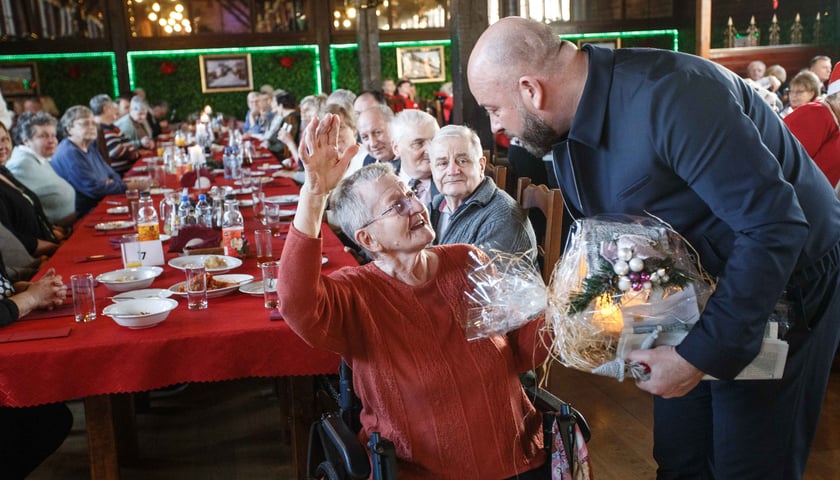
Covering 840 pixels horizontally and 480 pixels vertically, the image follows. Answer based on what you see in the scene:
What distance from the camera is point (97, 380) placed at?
2123 mm

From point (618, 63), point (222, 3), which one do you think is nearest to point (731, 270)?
point (618, 63)

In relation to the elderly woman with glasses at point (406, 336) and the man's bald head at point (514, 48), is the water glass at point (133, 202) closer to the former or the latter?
the elderly woman with glasses at point (406, 336)

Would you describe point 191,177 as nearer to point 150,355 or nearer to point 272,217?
point 272,217

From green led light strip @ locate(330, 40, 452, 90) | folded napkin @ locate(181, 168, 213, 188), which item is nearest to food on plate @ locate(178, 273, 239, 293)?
folded napkin @ locate(181, 168, 213, 188)

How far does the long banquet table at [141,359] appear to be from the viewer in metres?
2.09

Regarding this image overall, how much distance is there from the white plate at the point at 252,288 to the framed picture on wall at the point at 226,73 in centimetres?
1449

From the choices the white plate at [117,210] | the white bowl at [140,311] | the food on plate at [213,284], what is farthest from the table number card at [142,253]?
the white plate at [117,210]

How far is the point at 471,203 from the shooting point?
2746mm

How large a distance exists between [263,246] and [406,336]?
1328mm

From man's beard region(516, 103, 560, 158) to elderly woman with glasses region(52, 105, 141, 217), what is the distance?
4.90 m

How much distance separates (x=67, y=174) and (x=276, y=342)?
4505 mm

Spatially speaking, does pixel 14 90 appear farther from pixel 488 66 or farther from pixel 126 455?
pixel 488 66

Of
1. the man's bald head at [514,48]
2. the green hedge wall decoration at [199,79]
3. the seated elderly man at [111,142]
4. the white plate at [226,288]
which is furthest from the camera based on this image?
the green hedge wall decoration at [199,79]

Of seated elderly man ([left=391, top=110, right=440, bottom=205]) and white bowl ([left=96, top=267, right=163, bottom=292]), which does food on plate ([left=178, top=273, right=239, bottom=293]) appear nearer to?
white bowl ([left=96, top=267, right=163, bottom=292])
